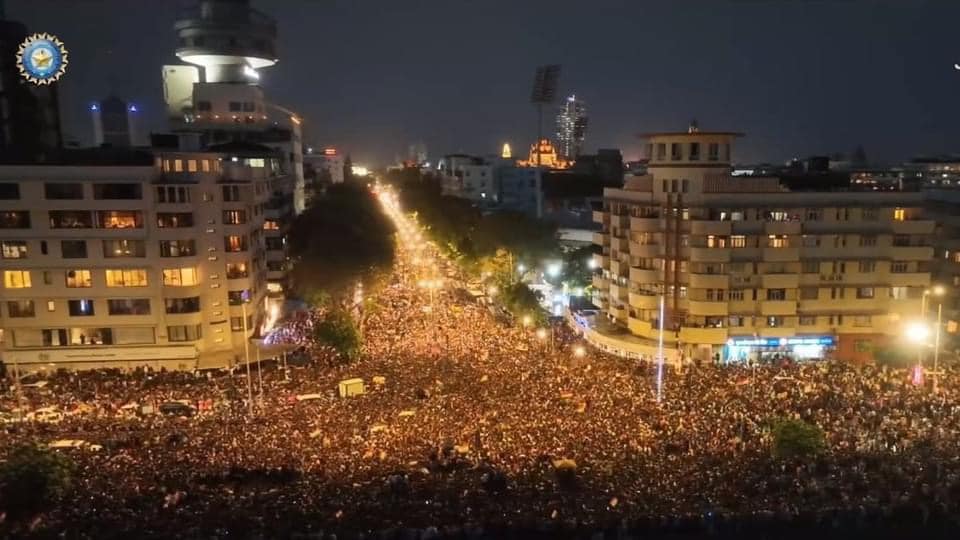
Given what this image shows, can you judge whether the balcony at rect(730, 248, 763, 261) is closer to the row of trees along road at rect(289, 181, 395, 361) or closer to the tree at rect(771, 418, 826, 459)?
the tree at rect(771, 418, 826, 459)

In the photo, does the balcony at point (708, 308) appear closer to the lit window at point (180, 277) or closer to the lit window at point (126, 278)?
the lit window at point (180, 277)

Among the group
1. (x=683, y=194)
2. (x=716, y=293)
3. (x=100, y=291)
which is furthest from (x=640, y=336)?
(x=100, y=291)

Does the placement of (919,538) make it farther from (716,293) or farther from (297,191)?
(297,191)

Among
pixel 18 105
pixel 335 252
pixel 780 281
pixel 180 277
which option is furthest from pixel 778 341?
pixel 18 105

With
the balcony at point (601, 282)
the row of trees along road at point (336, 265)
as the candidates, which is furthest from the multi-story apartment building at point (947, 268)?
the row of trees along road at point (336, 265)

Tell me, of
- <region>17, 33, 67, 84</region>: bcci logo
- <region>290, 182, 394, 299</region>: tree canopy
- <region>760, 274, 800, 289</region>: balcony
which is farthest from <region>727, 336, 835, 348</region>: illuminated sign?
<region>17, 33, 67, 84</region>: bcci logo

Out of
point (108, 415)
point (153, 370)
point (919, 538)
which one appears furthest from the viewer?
point (153, 370)
